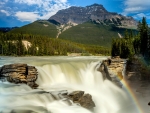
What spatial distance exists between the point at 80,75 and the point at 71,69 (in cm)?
175

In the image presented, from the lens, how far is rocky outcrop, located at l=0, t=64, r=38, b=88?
1004 inches

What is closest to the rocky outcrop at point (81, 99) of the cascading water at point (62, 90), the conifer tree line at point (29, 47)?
the cascading water at point (62, 90)

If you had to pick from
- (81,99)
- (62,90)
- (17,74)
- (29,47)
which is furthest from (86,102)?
(29,47)

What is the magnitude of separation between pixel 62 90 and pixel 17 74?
19.7ft

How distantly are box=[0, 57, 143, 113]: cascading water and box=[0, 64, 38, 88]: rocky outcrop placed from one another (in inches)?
39.6

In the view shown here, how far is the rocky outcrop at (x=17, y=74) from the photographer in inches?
1004

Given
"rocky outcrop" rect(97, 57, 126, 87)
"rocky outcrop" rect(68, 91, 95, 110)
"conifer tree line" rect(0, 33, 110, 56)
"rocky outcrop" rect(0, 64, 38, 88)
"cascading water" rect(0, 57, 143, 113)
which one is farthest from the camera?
"conifer tree line" rect(0, 33, 110, 56)

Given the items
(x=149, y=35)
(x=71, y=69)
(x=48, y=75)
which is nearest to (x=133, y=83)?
(x=71, y=69)

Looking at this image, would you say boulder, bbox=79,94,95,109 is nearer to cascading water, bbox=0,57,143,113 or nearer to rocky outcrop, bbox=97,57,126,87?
cascading water, bbox=0,57,143,113

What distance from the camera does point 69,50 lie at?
14188 centimetres

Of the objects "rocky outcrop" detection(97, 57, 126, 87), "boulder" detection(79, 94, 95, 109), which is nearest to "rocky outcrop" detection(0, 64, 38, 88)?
"boulder" detection(79, 94, 95, 109)

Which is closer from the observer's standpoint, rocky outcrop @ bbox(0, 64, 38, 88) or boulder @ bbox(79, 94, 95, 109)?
boulder @ bbox(79, 94, 95, 109)

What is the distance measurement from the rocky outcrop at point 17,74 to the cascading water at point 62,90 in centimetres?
101

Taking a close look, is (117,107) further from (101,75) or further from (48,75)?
(48,75)
